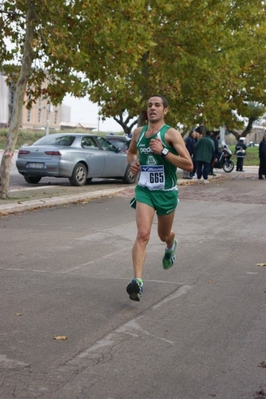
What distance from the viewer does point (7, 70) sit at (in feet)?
70.3

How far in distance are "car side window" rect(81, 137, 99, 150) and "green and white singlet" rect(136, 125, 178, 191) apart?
644 inches

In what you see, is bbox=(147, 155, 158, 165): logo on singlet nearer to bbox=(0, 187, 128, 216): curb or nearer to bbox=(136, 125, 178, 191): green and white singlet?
bbox=(136, 125, 178, 191): green and white singlet

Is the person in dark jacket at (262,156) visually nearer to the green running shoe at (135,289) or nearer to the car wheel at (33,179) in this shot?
the car wheel at (33,179)

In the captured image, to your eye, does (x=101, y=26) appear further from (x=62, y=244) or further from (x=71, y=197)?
(x=62, y=244)

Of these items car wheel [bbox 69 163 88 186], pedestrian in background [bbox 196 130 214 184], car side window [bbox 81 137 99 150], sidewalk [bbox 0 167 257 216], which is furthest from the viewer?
pedestrian in background [bbox 196 130 214 184]

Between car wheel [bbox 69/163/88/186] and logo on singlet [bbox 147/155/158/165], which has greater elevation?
logo on singlet [bbox 147/155/158/165]

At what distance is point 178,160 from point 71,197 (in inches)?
474

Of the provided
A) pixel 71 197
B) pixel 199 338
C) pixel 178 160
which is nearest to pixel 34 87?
pixel 71 197

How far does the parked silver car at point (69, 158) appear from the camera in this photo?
23250 mm

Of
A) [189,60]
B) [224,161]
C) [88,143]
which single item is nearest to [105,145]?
[88,143]

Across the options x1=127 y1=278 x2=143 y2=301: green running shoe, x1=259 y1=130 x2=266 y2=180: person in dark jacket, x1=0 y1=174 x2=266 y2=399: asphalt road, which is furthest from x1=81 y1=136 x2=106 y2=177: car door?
x1=127 y1=278 x2=143 y2=301: green running shoe

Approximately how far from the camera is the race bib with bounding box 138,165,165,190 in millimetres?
7852

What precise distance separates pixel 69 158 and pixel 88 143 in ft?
4.76

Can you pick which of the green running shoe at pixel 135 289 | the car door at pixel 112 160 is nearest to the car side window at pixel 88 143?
the car door at pixel 112 160
